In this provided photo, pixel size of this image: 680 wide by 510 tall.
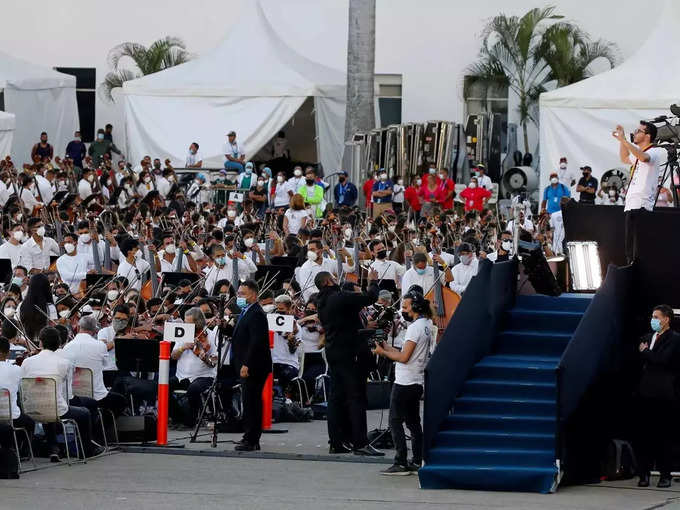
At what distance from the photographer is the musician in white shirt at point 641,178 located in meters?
18.0

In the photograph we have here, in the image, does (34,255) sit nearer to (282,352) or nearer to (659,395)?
(282,352)

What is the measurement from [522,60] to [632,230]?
26322 millimetres

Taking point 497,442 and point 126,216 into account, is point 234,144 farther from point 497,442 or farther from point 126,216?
point 497,442

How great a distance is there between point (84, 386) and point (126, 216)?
42.8ft

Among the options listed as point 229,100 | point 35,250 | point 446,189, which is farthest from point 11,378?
point 229,100

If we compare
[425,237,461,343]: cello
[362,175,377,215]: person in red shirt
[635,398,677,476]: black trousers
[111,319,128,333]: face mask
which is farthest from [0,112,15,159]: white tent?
[635,398,677,476]: black trousers

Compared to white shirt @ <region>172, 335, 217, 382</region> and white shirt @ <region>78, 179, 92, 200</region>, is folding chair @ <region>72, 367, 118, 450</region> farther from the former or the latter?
white shirt @ <region>78, 179, 92, 200</region>

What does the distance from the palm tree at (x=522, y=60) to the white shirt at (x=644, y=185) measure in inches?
1016

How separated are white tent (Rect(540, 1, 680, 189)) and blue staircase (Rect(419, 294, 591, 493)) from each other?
18.8m

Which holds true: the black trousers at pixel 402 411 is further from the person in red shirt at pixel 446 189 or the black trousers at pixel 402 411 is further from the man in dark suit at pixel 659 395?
the person in red shirt at pixel 446 189

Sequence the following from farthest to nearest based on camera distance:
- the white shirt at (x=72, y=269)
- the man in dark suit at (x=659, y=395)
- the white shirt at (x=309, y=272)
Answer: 1. the white shirt at (x=72, y=269)
2. the white shirt at (x=309, y=272)
3. the man in dark suit at (x=659, y=395)

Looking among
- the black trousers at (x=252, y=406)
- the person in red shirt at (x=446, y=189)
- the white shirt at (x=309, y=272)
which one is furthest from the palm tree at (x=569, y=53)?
the black trousers at (x=252, y=406)

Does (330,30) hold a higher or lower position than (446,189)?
higher

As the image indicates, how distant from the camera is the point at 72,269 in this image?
25.6 metres
